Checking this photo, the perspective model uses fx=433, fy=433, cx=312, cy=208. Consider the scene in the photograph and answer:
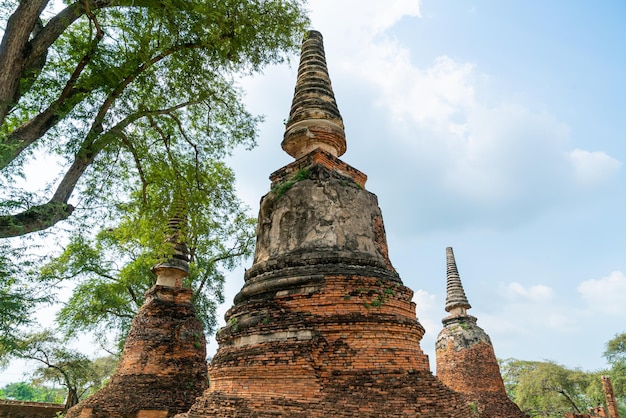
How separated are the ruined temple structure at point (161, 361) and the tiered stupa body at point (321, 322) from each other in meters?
4.02

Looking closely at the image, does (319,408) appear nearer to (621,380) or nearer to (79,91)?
(79,91)

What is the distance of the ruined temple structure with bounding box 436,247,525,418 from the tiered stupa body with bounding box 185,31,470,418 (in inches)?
322

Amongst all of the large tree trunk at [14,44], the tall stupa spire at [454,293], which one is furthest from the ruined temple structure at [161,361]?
the tall stupa spire at [454,293]

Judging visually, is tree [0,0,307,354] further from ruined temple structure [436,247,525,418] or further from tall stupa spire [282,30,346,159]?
ruined temple structure [436,247,525,418]

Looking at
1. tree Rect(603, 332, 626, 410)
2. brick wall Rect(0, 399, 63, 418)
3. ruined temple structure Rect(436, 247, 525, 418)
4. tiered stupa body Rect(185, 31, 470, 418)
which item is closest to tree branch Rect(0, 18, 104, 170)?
tiered stupa body Rect(185, 31, 470, 418)

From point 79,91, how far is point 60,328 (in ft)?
49.2

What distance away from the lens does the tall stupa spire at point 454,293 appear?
49.8 ft

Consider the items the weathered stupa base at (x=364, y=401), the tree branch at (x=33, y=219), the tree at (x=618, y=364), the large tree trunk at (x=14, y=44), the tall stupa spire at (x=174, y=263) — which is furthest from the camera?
the tree at (x=618, y=364)

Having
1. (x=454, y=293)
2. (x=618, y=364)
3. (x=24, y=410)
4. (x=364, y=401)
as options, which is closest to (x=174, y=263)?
(x=364, y=401)

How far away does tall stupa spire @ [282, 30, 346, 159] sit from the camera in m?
7.61

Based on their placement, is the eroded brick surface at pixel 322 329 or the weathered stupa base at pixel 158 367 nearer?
the eroded brick surface at pixel 322 329

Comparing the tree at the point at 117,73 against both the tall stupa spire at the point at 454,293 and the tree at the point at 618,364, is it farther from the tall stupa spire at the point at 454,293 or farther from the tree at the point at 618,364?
the tree at the point at 618,364

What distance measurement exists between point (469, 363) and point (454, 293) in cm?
282

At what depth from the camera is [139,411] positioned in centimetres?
879
